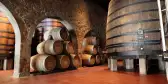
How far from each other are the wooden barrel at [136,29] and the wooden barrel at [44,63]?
214cm

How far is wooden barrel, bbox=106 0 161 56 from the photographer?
3.58 meters

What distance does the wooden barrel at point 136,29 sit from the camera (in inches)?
141

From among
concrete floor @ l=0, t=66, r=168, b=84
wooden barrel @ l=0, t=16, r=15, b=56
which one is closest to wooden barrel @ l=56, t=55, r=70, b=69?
concrete floor @ l=0, t=66, r=168, b=84

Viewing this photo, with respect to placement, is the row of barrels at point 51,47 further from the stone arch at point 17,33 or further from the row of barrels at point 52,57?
the stone arch at point 17,33

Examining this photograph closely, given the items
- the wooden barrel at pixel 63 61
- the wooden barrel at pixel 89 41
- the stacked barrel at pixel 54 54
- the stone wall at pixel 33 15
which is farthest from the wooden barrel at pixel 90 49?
the wooden barrel at pixel 63 61


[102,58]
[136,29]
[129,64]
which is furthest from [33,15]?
[102,58]

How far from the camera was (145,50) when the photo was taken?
361 cm

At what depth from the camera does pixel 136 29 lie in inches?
148

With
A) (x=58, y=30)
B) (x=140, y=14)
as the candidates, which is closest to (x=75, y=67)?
(x=58, y=30)

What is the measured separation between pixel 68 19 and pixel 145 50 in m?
4.22

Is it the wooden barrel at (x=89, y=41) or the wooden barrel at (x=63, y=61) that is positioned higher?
the wooden barrel at (x=89, y=41)

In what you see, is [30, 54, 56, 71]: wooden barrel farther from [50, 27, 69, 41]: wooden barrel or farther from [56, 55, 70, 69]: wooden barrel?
[50, 27, 69, 41]: wooden barrel

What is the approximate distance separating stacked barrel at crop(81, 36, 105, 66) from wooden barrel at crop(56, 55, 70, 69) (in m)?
1.82

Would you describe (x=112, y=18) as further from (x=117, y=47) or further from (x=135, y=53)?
(x=135, y=53)
